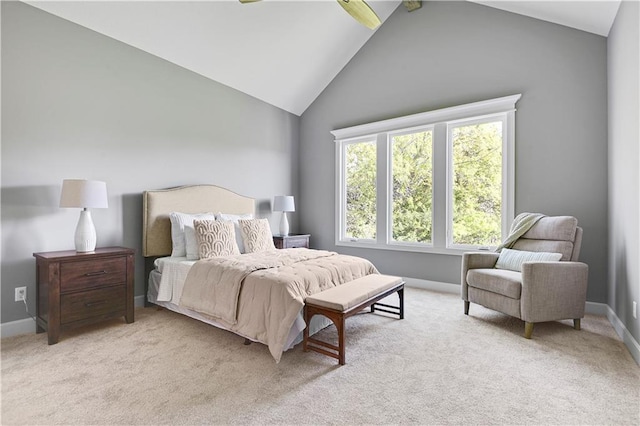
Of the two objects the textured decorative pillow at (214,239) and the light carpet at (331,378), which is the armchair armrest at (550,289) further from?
the textured decorative pillow at (214,239)

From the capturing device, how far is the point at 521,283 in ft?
9.23

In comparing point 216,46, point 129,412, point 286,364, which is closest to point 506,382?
point 286,364

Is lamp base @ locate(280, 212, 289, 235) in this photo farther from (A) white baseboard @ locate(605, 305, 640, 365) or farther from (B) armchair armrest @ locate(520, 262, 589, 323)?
(A) white baseboard @ locate(605, 305, 640, 365)

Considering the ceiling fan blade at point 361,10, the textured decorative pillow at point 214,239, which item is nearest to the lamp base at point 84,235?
the textured decorative pillow at point 214,239

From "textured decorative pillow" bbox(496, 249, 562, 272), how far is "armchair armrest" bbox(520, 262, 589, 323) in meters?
0.23

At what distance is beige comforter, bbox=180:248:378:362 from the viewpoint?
235 centimetres

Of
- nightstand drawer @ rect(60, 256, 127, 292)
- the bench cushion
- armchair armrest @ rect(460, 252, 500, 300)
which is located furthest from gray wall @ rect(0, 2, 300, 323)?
armchair armrest @ rect(460, 252, 500, 300)

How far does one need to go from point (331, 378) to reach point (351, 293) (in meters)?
0.66

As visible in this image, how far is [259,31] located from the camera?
404cm

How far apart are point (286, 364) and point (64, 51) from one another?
11.7 feet

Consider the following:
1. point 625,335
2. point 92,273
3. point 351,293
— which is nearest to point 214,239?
point 92,273

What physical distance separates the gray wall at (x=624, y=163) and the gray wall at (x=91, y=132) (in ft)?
14.2

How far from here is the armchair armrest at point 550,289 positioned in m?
2.73

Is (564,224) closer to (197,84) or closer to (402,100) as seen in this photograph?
(402,100)
